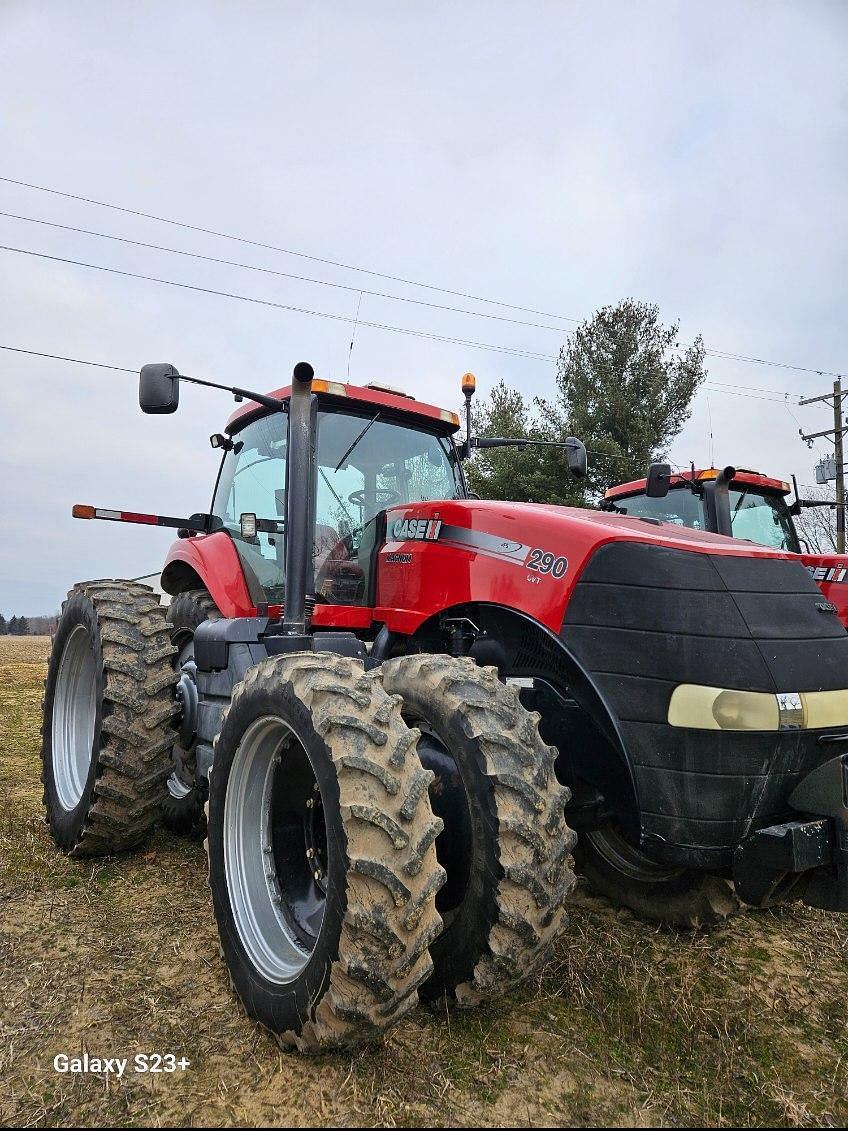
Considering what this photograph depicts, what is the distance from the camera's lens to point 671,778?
7.45 feet

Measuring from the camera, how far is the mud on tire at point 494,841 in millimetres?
2172

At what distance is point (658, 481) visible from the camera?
3910 mm

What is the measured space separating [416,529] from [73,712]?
2.45 meters

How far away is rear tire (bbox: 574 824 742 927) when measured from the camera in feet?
9.89

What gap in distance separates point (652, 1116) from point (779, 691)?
3.88ft

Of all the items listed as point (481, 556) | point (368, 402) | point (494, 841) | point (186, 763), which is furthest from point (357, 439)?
point (494, 841)

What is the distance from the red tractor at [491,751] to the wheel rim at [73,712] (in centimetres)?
78

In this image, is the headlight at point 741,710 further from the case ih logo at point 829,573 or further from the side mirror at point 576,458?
the case ih logo at point 829,573

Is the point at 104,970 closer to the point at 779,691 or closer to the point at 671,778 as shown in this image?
the point at 671,778

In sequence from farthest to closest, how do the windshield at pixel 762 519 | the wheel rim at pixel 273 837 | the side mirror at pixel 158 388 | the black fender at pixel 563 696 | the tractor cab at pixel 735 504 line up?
1. the windshield at pixel 762 519
2. the tractor cab at pixel 735 504
3. the side mirror at pixel 158 388
4. the wheel rim at pixel 273 837
5. the black fender at pixel 563 696

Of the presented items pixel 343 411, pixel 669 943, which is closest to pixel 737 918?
pixel 669 943

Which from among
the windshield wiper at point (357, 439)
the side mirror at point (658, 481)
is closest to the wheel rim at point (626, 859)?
the side mirror at point (658, 481)

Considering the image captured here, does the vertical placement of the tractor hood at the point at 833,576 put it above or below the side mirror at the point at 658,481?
below

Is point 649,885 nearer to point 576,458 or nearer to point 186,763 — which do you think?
point 576,458
